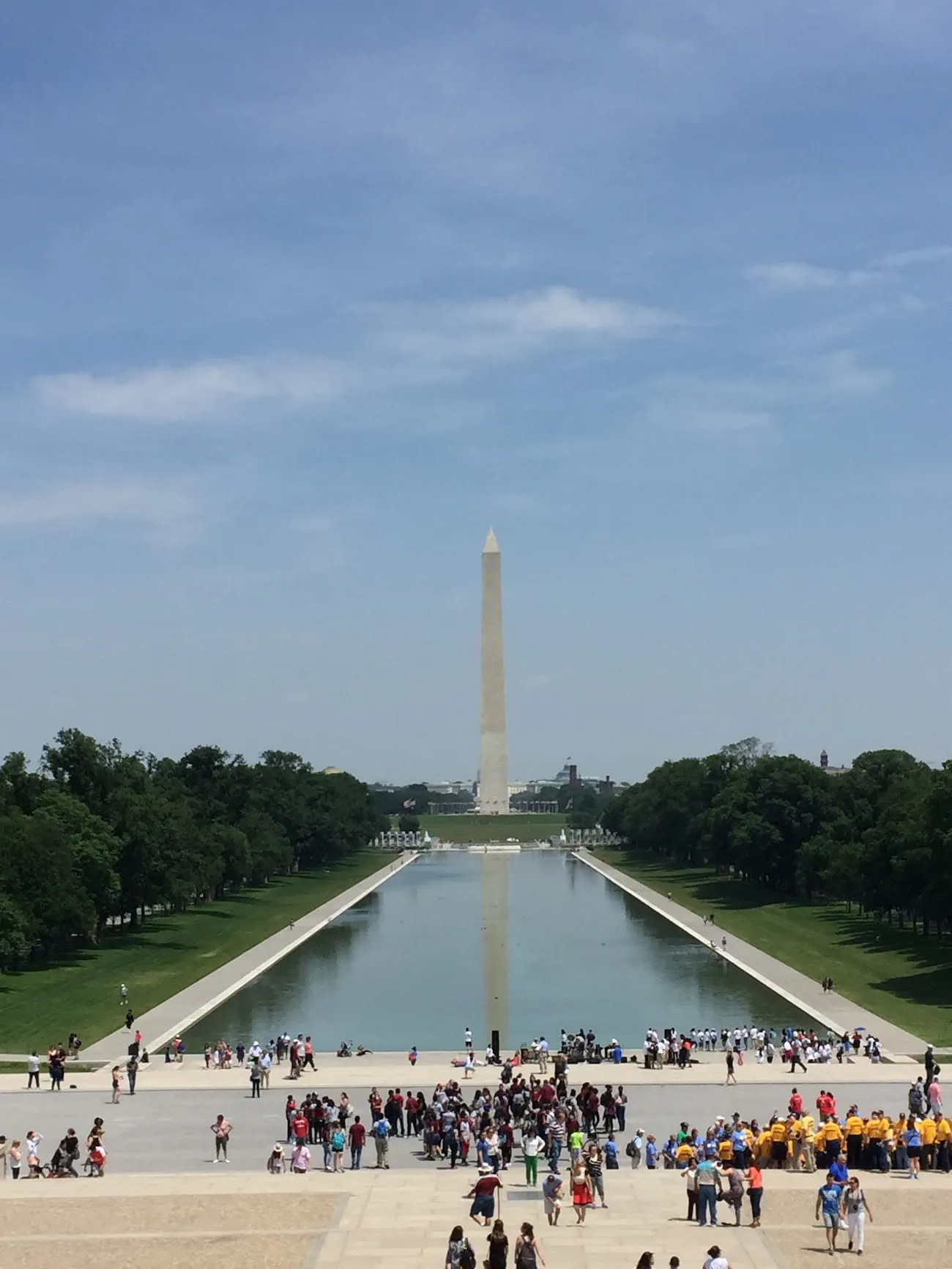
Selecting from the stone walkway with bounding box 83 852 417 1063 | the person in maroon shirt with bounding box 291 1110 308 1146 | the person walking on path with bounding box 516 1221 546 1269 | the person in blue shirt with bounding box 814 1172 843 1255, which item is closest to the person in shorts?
the person in blue shirt with bounding box 814 1172 843 1255

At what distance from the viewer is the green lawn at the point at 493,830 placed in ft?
513

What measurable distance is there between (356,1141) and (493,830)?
132465 millimetres

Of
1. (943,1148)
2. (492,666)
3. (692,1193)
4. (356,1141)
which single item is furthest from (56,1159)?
(492,666)

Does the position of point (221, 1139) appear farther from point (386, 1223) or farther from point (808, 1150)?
point (808, 1150)

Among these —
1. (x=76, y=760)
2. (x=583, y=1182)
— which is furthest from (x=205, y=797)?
(x=583, y=1182)

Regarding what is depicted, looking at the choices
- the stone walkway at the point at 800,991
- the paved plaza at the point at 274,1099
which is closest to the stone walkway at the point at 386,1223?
the paved plaza at the point at 274,1099

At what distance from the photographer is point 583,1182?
20.5 m

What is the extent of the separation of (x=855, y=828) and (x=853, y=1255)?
2360 inches

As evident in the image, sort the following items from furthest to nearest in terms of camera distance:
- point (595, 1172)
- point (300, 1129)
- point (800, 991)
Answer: point (800, 991), point (300, 1129), point (595, 1172)

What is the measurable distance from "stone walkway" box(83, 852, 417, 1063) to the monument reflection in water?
20.9 inches

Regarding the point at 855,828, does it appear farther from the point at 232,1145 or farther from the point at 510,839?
the point at 510,839

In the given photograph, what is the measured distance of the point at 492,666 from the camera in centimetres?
13212

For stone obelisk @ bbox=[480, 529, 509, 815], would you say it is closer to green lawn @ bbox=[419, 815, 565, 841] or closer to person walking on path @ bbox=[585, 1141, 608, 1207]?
green lawn @ bbox=[419, 815, 565, 841]

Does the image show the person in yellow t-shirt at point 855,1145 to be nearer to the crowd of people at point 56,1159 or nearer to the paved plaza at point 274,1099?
the paved plaza at point 274,1099
